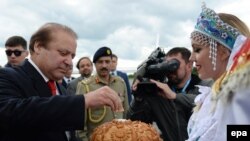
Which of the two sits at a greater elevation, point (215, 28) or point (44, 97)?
point (215, 28)

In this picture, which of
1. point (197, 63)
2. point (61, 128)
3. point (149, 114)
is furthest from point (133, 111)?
point (61, 128)

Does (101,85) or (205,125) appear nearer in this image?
(205,125)

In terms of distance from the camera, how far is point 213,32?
8.21 feet

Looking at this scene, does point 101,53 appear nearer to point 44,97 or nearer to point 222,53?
point 222,53

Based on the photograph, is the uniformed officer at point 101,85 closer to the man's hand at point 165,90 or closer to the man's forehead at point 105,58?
the man's forehead at point 105,58

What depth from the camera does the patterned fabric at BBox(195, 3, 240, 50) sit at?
8.04ft

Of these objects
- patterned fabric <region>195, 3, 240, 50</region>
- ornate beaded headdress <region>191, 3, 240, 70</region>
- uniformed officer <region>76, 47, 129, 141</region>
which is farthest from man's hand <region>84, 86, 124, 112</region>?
uniformed officer <region>76, 47, 129, 141</region>

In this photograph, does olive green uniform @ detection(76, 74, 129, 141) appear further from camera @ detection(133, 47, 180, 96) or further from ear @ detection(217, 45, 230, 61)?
ear @ detection(217, 45, 230, 61)

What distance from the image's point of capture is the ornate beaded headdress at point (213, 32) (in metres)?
2.45

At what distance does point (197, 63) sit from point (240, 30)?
0.33 meters

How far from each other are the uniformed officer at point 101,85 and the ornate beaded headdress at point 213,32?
2111 mm

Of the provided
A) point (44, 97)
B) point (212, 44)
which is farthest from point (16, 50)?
point (212, 44)

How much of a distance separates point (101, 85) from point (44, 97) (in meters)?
2.80

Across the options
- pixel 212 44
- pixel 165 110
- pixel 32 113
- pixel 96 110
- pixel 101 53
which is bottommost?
pixel 96 110
